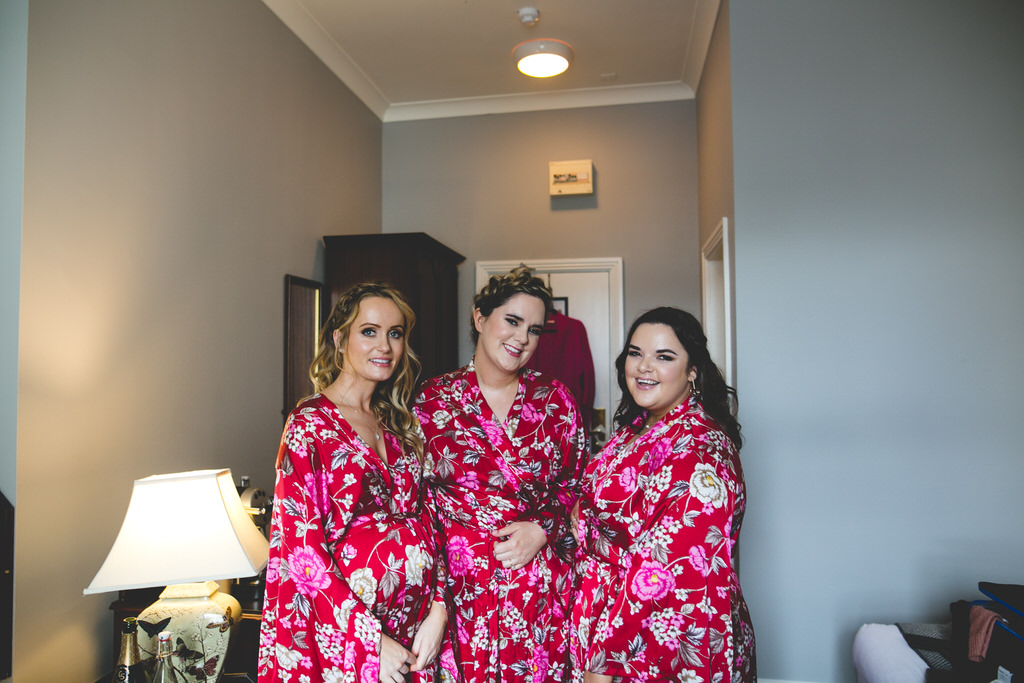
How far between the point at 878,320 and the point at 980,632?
1132 millimetres

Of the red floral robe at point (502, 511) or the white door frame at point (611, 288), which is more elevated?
the white door frame at point (611, 288)

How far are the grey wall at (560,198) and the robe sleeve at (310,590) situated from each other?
2.73 metres

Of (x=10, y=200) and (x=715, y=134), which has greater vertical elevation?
(x=715, y=134)

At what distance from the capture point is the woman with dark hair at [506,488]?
162cm

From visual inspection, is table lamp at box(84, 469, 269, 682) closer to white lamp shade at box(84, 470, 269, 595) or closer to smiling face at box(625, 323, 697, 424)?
white lamp shade at box(84, 470, 269, 595)

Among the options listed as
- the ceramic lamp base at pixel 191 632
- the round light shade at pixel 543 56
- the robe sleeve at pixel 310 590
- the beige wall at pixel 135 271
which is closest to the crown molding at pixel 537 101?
the round light shade at pixel 543 56

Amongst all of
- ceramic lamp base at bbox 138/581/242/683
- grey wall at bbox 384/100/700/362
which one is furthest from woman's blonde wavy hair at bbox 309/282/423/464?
grey wall at bbox 384/100/700/362

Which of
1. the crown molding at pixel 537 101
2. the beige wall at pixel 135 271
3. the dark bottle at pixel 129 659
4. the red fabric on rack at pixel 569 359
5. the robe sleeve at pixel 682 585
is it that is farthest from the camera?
the crown molding at pixel 537 101

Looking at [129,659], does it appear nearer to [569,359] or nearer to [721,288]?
[569,359]

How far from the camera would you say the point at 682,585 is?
1298 millimetres

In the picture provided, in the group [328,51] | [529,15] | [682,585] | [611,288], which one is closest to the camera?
[682,585]

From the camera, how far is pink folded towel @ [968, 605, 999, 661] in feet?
5.32

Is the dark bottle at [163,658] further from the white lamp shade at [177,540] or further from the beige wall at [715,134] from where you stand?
the beige wall at [715,134]

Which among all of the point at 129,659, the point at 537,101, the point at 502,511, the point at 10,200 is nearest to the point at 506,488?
the point at 502,511
